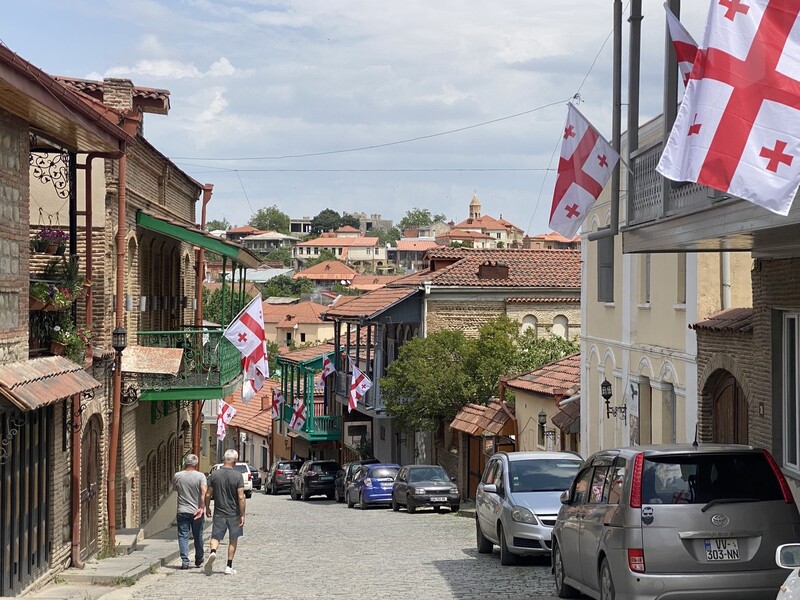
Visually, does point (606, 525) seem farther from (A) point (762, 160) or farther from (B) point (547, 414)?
(B) point (547, 414)

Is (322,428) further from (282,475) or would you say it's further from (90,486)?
(90,486)

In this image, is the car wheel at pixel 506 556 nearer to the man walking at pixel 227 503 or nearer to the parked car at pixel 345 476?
the man walking at pixel 227 503

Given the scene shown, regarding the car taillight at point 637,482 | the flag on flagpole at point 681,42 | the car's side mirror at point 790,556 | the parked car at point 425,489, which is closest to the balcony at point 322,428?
the parked car at point 425,489

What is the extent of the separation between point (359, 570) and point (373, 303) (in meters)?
30.4

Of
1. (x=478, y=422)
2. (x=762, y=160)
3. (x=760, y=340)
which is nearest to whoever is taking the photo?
(x=762, y=160)

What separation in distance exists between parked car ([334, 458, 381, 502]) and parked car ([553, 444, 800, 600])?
30.0 meters

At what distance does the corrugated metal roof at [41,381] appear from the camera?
11914mm

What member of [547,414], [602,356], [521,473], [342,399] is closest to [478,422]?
[547,414]

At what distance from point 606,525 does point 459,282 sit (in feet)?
109

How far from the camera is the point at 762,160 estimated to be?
8.51 m

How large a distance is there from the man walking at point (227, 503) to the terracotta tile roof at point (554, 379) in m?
14.3

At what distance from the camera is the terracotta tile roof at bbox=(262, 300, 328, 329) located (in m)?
110

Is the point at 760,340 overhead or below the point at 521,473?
overhead

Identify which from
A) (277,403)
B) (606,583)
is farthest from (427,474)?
(277,403)
